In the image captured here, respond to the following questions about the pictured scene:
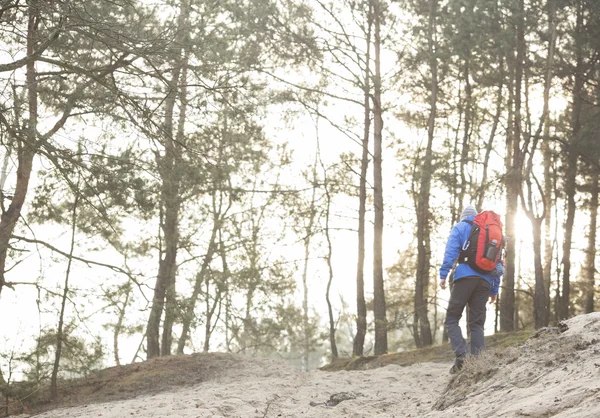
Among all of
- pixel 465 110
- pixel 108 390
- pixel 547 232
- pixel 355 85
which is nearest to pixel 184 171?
pixel 108 390

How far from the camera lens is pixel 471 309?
7.54 metres

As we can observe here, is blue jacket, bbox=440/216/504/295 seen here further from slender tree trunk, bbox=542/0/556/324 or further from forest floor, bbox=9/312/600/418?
slender tree trunk, bbox=542/0/556/324

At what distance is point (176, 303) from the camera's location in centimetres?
1036

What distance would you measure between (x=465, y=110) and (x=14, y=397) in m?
13.5

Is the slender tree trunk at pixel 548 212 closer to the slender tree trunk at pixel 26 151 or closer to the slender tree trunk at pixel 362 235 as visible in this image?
the slender tree trunk at pixel 362 235

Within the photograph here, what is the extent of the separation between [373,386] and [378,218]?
7516 millimetres

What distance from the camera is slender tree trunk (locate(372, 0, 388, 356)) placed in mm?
15305

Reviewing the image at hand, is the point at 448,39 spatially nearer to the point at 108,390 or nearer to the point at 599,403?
the point at 108,390

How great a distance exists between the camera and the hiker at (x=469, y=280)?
7.39 meters

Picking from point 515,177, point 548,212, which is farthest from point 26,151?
point 548,212

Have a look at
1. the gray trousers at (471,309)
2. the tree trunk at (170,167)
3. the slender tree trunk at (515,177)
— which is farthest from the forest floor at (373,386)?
the slender tree trunk at (515,177)

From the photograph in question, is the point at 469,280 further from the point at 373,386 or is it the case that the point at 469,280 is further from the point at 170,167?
the point at 170,167

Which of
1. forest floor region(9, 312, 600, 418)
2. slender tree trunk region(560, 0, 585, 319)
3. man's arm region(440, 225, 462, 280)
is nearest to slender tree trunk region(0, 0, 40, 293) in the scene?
forest floor region(9, 312, 600, 418)

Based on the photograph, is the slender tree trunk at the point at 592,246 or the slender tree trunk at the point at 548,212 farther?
the slender tree trunk at the point at 548,212
